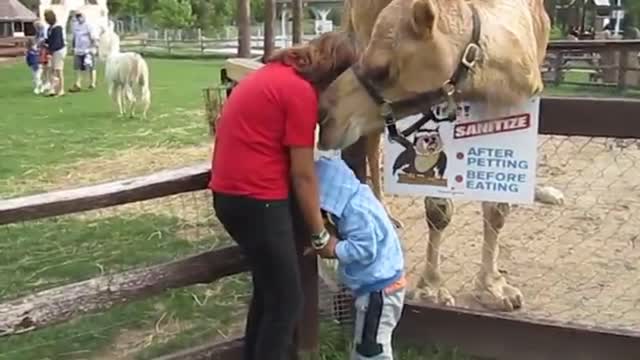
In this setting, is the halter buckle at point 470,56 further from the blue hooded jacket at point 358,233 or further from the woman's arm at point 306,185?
the woman's arm at point 306,185

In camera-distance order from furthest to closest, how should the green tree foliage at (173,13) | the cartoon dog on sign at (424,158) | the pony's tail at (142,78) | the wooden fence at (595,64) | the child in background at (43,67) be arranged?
the green tree foliage at (173,13) < the child in background at (43,67) < the wooden fence at (595,64) < the pony's tail at (142,78) < the cartoon dog on sign at (424,158)

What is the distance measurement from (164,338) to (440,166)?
5.37ft

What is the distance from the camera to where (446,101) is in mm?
3514

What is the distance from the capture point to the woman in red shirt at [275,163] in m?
2.92

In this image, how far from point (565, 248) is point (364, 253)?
9.64ft

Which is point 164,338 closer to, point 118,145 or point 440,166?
point 440,166

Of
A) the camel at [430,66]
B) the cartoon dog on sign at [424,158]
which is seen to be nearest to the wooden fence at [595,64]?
the camel at [430,66]

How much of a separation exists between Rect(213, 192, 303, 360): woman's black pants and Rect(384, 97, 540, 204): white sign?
31.1 inches

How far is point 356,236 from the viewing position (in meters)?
3.10

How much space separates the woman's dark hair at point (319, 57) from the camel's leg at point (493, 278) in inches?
67.1

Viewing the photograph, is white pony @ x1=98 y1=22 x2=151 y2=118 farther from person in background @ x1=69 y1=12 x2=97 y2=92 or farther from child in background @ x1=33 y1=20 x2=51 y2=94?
child in background @ x1=33 y1=20 x2=51 y2=94

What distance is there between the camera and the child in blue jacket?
3115 mm

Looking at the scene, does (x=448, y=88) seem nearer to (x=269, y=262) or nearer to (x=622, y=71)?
(x=269, y=262)

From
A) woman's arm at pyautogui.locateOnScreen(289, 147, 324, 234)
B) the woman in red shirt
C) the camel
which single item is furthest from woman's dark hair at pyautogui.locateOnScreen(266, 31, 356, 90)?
woman's arm at pyautogui.locateOnScreen(289, 147, 324, 234)
